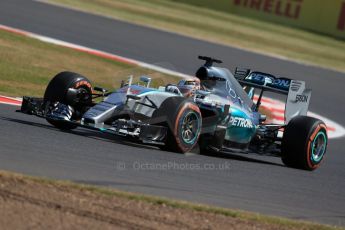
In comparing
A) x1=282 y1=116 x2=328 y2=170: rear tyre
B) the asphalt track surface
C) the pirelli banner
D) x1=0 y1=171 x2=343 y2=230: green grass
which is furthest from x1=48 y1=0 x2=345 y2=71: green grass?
x1=0 y1=171 x2=343 y2=230: green grass

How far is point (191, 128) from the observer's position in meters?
10.5

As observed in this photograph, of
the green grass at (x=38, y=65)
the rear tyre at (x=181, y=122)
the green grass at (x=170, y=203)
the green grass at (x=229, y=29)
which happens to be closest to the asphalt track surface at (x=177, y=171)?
the rear tyre at (x=181, y=122)

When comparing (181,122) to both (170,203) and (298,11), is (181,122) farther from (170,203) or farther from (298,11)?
(298,11)

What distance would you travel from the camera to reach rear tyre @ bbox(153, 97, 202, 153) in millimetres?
10180

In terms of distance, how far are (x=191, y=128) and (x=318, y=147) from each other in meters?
1.97

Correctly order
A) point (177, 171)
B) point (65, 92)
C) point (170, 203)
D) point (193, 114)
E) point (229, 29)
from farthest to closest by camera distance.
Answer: point (229, 29), point (65, 92), point (193, 114), point (177, 171), point (170, 203)

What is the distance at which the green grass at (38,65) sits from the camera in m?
14.4

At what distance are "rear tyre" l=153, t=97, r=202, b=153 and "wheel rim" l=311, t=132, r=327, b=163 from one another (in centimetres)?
174

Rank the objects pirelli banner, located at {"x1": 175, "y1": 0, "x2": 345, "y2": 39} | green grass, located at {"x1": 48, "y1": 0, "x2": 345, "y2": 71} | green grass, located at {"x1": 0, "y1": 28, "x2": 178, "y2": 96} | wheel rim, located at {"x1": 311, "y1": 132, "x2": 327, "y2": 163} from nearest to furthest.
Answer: wheel rim, located at {"x1": 311, "y1": 132, "x2": 327, "y2": 163}
green grass, located at {"x1": 0, "y1": 28, "x2": 178, "y2": 96}
green grass, located at {"x1": 48, "y1": 0, "x2": 345, "y2": 71}
pirelli banner, located at {"x1": 175, "y1": 0, "x2": 345, "y2": 39}

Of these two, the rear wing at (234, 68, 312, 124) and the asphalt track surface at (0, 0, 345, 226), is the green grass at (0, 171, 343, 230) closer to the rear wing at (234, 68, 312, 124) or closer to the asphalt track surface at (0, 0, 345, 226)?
the asphalt track surface at (0, 0, 345, 226)

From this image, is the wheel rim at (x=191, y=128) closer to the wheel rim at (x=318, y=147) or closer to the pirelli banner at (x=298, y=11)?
the wheel rim at (x=318, y=147)

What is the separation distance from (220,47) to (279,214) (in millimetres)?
16953

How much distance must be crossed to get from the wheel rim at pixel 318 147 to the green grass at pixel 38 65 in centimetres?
289

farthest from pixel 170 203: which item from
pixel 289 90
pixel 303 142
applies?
pixel 289 90
